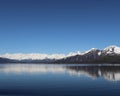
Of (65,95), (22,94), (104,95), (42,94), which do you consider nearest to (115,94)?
(104,95)

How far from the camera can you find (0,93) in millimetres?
42281

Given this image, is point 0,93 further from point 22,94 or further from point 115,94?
point 115,94

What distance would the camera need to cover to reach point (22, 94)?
41.5m

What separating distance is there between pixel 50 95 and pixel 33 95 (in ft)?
8.26

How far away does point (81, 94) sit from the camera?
42094 mm

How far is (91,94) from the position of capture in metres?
41.9

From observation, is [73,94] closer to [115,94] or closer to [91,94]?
[91,94]

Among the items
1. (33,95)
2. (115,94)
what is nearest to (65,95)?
(33,95)

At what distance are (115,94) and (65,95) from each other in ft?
25.1

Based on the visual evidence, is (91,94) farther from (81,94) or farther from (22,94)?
(22,94)

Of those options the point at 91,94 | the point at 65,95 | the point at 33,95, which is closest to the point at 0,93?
the point at 33,95

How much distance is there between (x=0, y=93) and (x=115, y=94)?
1739cm

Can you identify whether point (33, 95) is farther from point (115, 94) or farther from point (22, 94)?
point (115, 94)

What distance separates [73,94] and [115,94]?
6.33 metres
